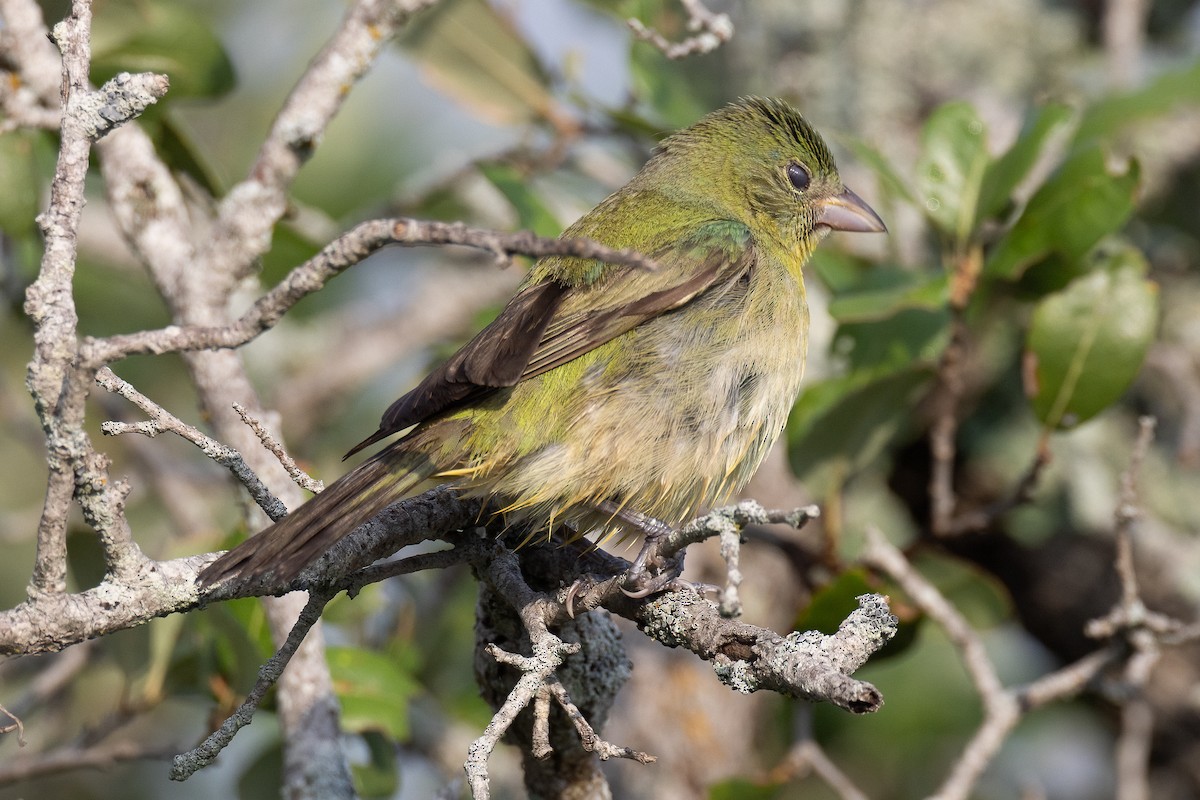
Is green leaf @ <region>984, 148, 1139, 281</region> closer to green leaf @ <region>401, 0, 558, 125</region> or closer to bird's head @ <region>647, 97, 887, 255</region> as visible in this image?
bird's head @ <region>647, 97, 887, 255</region>

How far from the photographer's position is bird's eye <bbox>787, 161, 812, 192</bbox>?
13.6 ft

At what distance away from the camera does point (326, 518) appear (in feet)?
7.81

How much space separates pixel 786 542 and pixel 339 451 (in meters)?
2.08

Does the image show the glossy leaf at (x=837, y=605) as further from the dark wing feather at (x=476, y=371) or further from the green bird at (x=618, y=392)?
the dark wing feather at (x=476, y=371)

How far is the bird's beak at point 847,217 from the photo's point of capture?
416 centimetres

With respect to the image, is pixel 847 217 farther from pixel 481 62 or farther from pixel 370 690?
pixel 370 690

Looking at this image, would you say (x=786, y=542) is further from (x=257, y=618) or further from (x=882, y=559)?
(x=257, y=618)

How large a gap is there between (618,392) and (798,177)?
4.79ft

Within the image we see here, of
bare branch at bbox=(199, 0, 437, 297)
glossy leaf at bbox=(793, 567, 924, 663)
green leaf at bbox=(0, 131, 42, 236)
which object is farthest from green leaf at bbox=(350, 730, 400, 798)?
green leaf at bbox=(0, 131, 42, 236)

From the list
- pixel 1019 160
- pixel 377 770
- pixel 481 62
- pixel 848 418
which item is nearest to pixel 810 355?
pixel 848 418

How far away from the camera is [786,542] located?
15.4 ft

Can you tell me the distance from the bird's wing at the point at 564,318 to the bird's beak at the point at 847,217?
2.45ft

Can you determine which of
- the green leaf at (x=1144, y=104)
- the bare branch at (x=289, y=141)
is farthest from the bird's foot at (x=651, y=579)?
the green leaf at (x=1144, y=104)

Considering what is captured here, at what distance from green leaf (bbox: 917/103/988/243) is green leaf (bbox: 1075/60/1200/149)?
1.15ft
